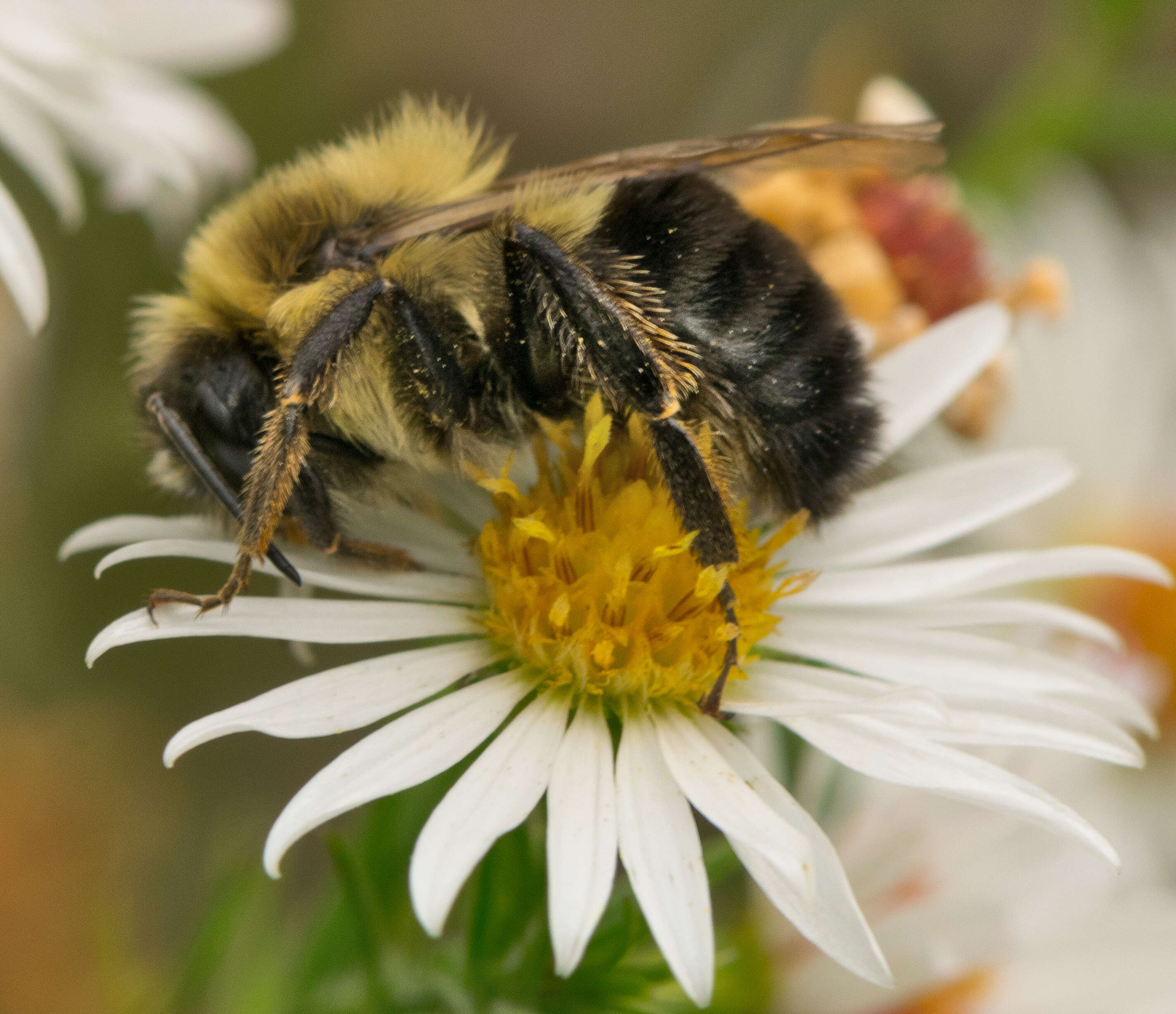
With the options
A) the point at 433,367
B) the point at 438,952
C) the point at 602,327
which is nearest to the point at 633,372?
the point at 602,327

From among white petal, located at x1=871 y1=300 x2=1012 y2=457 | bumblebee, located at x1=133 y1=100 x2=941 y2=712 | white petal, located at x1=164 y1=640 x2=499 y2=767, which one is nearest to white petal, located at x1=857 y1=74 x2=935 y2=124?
white petal, located at x1=871 y1=300 x2=1012 y2=457

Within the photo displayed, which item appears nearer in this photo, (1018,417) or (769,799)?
(769,799)

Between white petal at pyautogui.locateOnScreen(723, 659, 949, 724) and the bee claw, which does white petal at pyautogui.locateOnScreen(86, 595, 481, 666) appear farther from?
white petal at pyautogui.locateOnScreen(723, 659, 949, 724)

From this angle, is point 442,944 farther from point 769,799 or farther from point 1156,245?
point 1156,245

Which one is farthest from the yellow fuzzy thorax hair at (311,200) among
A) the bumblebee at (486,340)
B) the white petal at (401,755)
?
the white petal at (401,755)

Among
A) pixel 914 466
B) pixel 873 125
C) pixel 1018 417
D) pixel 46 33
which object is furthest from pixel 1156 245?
pixel 46 33

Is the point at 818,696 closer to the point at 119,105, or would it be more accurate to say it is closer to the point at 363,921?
the point at 363,921
